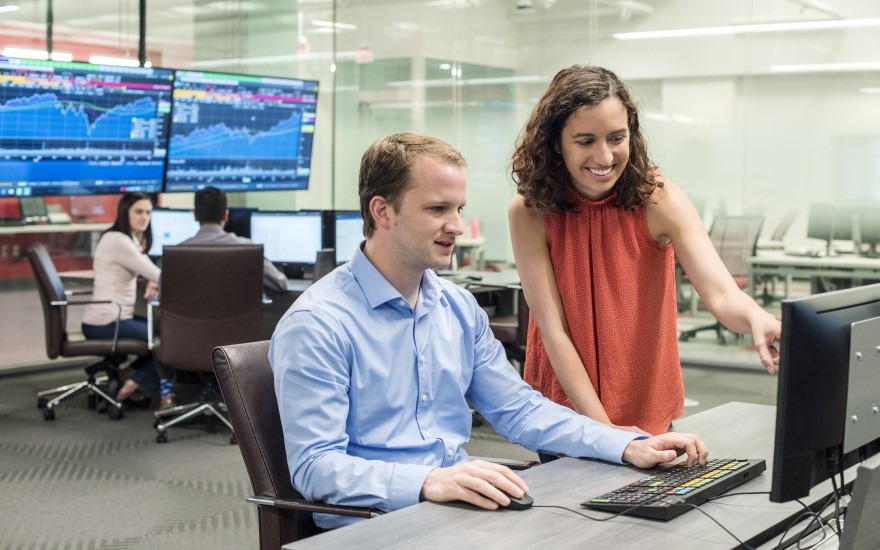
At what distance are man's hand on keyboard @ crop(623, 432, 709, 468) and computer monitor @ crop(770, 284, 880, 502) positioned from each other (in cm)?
42

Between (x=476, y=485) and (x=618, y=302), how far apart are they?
2.26 feet

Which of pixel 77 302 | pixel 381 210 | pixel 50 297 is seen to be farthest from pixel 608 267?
pixel 50 297

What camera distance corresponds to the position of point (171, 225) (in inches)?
270

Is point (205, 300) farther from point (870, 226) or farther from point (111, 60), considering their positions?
point (870, 226)

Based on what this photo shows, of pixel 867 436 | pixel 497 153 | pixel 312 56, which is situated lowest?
pixel 867 436

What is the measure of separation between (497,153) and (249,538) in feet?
18.5

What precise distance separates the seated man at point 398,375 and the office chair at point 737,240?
5.67 metres

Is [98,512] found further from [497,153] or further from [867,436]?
[497,153]

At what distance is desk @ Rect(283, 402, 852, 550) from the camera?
1559 mm

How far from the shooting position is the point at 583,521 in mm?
1669

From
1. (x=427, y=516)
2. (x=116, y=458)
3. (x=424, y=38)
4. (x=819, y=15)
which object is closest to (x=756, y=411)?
(x=427, y=516)

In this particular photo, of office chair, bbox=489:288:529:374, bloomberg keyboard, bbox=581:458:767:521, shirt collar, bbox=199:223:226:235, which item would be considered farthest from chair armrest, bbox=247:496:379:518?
shirt collar, bbox=199:223:226:235

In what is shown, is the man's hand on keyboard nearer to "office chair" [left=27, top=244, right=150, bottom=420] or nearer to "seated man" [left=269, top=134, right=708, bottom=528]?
"seated man" [left=269, top=134, right=708, bottom=528]

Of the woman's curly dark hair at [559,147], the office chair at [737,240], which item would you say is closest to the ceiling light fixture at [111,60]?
the office chair at [737,240]
